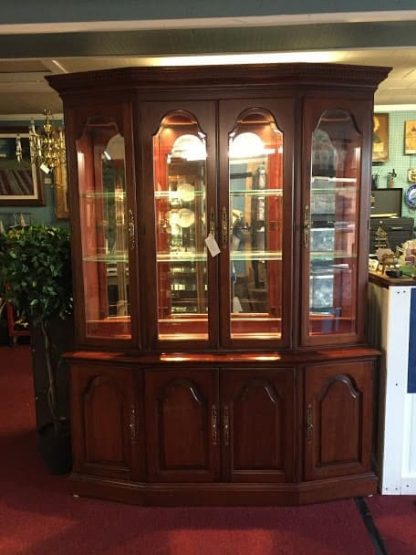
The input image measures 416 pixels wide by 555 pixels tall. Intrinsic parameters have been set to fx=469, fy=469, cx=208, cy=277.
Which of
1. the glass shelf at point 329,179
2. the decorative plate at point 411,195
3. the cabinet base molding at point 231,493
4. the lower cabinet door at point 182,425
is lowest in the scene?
the cabinet base molding at point 231,493

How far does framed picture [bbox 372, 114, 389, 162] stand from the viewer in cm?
517

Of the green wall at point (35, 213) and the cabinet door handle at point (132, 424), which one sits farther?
the green wall at point (35, 213)

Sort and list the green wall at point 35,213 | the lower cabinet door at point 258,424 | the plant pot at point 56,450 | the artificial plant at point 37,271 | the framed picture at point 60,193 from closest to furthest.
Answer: the lower cabinet door at point 258,424, the artificial plant at point 37,271, the plant pot at point 56,450, the framed picture at point 60,193, the green wall at point 35,213

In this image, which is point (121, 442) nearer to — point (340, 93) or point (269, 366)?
point (269, 366)

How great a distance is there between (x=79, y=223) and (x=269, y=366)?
1160 mm

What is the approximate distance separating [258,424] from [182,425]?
38 centimetres

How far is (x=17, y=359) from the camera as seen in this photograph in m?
4.83

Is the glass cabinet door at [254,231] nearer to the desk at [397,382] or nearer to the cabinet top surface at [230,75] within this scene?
the cabinet top surface at [230,75]

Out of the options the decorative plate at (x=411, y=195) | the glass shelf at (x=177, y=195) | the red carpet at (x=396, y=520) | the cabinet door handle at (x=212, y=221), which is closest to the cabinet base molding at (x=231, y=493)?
the red carpet at (x=396, y=520)

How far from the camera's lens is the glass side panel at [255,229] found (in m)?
2.29

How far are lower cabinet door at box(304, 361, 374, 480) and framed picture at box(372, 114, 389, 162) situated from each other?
11.6ft

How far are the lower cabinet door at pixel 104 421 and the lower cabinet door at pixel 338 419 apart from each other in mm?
876

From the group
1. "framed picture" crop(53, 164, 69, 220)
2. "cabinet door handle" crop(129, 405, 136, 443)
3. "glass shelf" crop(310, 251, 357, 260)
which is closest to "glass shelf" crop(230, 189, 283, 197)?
"glass shelf" crop(310, 251, 357, 260)

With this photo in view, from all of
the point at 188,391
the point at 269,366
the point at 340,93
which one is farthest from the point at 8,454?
the point at 340,93
